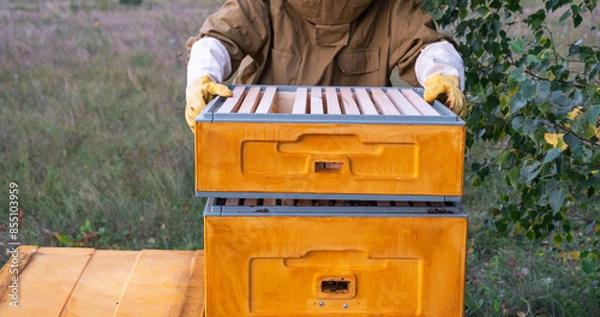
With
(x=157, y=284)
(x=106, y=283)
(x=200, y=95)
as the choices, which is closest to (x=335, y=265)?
(x=200, y=95)

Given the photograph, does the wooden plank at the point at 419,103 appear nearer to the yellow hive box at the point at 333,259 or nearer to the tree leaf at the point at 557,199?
the yellow hive box at the point at 333,259

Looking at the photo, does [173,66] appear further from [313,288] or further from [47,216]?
[313,288]

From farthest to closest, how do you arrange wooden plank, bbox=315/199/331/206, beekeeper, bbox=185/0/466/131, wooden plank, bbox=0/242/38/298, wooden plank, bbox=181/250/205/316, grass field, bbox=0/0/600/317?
grass field, bbox=0/0/600/317 < beekeeper, bbox=185/0/466/131 < wooden plank, bbox=0/242/38/298 < wooden plank, bbox=181/250/205/316 < wooden plank, bbox=315/199/331/206

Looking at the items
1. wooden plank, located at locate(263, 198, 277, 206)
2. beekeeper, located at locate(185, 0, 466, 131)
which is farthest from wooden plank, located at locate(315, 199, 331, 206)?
beekeeper, located at locate(185, 0, 466, 131)

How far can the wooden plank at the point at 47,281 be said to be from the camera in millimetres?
2277

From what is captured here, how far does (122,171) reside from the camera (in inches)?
181

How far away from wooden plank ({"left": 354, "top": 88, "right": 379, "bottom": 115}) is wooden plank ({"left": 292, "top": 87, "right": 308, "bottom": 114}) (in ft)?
0.53

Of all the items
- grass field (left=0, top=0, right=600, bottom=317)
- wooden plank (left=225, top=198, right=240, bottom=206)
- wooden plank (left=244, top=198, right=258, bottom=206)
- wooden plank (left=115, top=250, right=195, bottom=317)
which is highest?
wooden plank (left=225, top=198, right=240, bottom=206)

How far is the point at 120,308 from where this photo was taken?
226cm

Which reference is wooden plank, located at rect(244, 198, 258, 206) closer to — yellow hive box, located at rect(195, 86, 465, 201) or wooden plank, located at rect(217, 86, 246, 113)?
yellow hive box, located at rect(195, 86, 465, 201)

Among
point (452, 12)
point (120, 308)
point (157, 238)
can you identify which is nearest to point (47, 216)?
point (157, 238)

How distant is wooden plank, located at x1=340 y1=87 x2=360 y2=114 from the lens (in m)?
1.96

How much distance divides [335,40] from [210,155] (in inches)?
39.2

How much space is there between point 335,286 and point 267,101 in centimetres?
56
